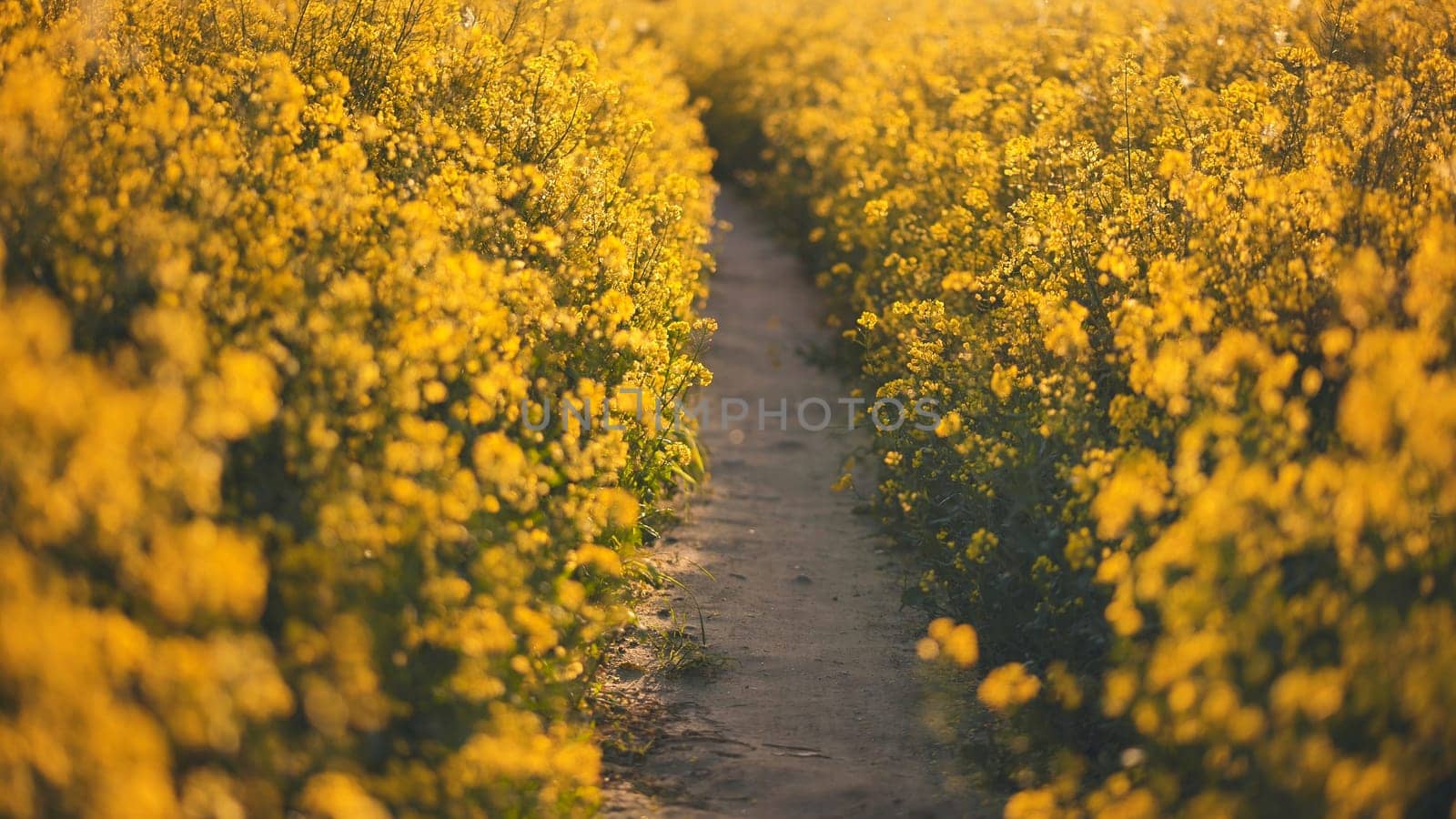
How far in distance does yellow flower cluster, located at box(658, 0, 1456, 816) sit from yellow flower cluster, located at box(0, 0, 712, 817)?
1237mm

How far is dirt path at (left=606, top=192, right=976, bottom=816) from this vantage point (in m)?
3.78

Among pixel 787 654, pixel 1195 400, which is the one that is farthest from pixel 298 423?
pixel 1195 400

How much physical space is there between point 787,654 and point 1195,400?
1.88 m

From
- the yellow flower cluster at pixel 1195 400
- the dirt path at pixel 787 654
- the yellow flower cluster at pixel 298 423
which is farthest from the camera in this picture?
the dirt path at pixel 787 654

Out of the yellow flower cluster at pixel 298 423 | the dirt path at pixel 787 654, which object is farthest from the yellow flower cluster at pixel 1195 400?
the yellow flower cluster at pixel 298 423

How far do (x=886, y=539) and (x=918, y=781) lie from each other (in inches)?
82.6

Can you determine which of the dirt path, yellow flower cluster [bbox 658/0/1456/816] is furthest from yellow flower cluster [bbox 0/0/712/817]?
yellow flower cluster [bbox 658/0/1456/816]

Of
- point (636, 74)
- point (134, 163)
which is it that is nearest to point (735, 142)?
point (636, 74)

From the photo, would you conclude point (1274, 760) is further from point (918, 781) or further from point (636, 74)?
point (636, 74)

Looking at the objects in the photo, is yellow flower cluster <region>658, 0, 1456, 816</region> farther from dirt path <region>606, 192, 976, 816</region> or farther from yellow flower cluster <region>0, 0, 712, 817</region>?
yellow flower cluster <region>0, 0, 712, 817</region>

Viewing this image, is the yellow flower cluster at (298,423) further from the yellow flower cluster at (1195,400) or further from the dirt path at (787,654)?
the yellow flower cluster at (1195,400)

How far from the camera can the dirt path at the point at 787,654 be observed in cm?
378

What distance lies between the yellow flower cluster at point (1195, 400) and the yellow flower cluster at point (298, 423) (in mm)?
1237

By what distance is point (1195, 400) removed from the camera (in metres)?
3.57
